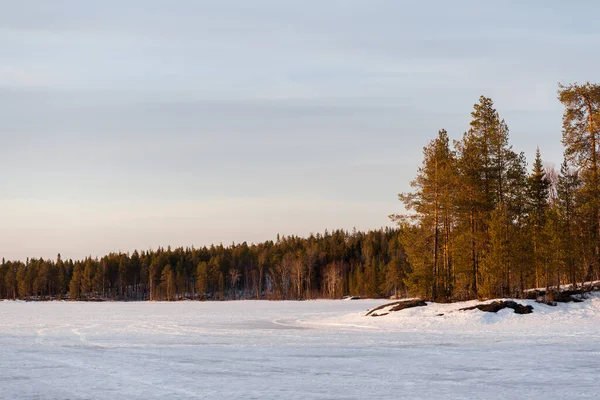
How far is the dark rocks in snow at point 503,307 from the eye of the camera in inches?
1522

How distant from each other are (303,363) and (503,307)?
2326cm

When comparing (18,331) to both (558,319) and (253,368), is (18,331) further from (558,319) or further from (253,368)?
(558,319)

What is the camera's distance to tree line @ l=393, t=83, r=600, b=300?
45.7 meters

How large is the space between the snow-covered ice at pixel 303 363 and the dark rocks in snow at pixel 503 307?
3.70 meters

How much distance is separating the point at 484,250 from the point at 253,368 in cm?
3071

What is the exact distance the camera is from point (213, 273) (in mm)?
163125

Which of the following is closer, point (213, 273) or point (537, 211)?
point (537, 211)

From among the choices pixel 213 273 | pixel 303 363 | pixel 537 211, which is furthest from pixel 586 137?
pixel 213 273

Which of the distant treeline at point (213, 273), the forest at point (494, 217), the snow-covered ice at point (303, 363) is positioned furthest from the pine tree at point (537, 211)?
the distant treeline at point (213, 273)

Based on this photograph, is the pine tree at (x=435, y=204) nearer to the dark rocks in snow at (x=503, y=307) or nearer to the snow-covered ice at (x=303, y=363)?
the dark rocks in snow at (x=503, y=307)

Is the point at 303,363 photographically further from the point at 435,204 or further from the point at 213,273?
the point at 213,273

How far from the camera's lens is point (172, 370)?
18.2 metres

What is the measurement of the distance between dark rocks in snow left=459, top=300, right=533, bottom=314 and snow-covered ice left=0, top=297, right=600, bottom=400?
370cm

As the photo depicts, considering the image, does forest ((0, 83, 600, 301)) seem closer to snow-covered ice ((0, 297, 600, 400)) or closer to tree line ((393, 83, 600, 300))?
tree line ((393, 83, 600, 300))
